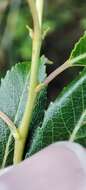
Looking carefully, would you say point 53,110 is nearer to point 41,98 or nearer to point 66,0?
point 41,98

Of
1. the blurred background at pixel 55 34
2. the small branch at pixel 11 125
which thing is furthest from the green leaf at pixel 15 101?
the blurred background at pixel 55 34

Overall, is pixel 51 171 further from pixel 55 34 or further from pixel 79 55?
pixel 55 34

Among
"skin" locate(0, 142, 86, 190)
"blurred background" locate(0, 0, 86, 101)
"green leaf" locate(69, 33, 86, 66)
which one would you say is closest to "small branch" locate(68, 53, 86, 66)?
"green leaf" locate(69, 33, 86, 66)

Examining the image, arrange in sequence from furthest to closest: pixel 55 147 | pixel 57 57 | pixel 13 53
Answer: pixel 57 57, pixel 13 53, pixel 55 147

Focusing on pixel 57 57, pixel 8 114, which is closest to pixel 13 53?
pixel 57 57

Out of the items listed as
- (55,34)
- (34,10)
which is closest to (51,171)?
(34,10)

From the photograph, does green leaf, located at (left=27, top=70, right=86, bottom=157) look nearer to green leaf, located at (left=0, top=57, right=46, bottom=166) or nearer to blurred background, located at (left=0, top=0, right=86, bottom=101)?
green leaf, located at (left=0, top=57, right=46, bottom=166)

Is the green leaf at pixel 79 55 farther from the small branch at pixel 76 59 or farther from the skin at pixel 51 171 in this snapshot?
the skin at pixel 51 171
